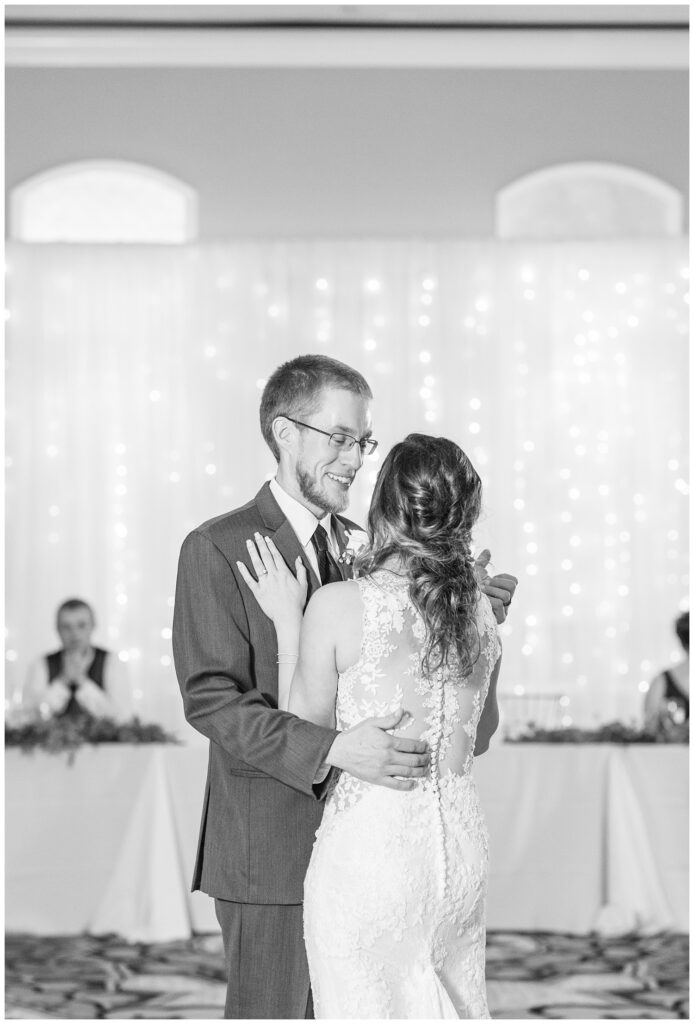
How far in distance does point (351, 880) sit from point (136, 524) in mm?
5501

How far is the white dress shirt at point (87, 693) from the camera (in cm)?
554

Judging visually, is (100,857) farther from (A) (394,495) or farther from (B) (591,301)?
(B) (591,301)

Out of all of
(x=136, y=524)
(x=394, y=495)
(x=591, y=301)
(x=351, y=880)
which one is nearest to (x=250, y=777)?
(x=351, y=880)

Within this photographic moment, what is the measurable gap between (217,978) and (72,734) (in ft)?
3.64

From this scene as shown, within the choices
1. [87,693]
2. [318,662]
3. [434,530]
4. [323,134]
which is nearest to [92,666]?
[87,693]

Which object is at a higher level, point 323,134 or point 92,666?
point 323,134

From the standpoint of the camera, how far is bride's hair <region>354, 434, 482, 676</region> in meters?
2.01

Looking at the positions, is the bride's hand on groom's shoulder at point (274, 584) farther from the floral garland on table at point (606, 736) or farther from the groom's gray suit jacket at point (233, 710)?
the floral garland on table at point (606, 736)

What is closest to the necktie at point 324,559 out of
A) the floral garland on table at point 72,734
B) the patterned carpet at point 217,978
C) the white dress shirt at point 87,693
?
the patterned carpet at point 217,978

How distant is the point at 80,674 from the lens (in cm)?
602

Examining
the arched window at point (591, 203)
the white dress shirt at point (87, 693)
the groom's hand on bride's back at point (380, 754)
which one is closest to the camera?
the groom's hand on bride's back at point (380, 754)

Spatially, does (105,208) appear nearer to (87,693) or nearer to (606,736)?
(87,693)

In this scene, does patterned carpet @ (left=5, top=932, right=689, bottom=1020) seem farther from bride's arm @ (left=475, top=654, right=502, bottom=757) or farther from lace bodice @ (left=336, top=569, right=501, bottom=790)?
lace bodice @ (left=336, top=569, right=501, bottom=790)

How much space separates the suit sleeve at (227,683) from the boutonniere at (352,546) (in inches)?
10.3
